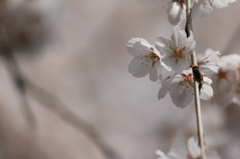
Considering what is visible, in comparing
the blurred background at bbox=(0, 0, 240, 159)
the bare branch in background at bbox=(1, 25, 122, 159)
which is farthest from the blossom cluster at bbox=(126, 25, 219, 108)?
the blurred background at bbox=(0, 0, 240, 159)

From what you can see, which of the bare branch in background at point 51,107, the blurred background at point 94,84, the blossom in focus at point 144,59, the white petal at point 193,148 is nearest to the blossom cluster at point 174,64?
the blossom in focus at point 144,59

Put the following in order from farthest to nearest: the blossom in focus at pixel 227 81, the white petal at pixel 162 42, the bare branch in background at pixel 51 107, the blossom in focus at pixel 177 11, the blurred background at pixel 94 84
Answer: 1. the blurred background at pixel 94 84
2. the bare branch in background at pixel 51 107
3. the blossom in focus at pixel 227 81
4. the blossom in focus at pixel 177 11
5. the white petal at pixel 162 42

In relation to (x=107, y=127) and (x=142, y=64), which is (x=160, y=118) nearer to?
(x=107, y=127)

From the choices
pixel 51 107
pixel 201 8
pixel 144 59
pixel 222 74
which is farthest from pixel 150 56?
pixel 51 107

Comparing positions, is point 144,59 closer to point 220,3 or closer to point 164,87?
point 164,87

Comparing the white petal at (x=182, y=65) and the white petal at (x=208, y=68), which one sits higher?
the white petal at (x=208, y=68)

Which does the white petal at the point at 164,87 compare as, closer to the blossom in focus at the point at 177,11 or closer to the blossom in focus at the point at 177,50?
the blossom in focus at the point at 177,50
